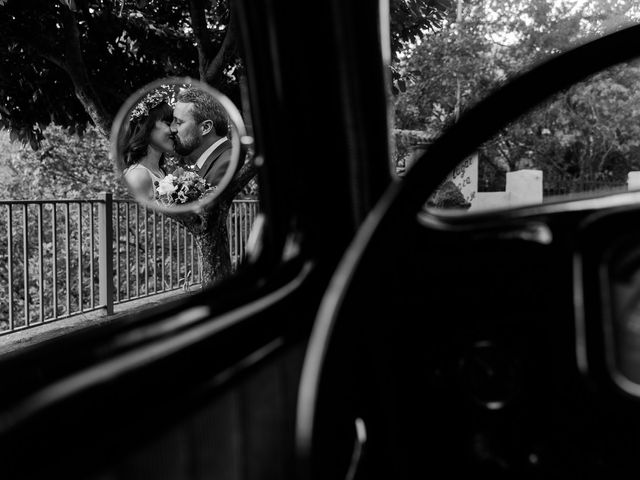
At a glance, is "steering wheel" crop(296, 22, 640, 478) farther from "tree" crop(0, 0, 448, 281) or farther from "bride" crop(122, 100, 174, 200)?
"tree" crop(0, 0, 448, 281)

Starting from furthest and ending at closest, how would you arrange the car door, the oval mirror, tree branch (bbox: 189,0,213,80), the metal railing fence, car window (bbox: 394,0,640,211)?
1. the metal railing fence
2. tree branch (bbox: 189,0,213,80)
3. car window (bbox: 394,0,640,211)
4. the oval mirror
5. the car door

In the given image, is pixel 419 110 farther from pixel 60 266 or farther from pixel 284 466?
pixel 284 466

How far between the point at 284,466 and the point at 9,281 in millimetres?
5690

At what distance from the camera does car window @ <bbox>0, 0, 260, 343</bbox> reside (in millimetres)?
5820

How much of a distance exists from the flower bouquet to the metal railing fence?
5.13 meters

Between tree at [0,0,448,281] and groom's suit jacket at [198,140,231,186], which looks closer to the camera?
groom's suit jacket at [198,140,231,186]

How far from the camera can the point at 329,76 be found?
4.58 feet

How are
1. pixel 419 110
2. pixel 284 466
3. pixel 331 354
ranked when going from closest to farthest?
pixel 331 354 < pixel 284 466 < pixel 419 110

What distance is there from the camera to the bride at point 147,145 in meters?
1.29

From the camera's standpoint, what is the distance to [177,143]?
1.30 meters

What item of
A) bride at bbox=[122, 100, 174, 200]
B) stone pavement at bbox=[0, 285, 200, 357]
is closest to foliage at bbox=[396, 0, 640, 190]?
bride at bbox=[122, 100, 174, 200]

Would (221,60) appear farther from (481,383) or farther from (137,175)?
(481,383)

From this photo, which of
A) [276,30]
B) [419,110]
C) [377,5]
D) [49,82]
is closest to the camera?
[276,30]

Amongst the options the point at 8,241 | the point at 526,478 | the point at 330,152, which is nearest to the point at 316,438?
the point at 526,478
